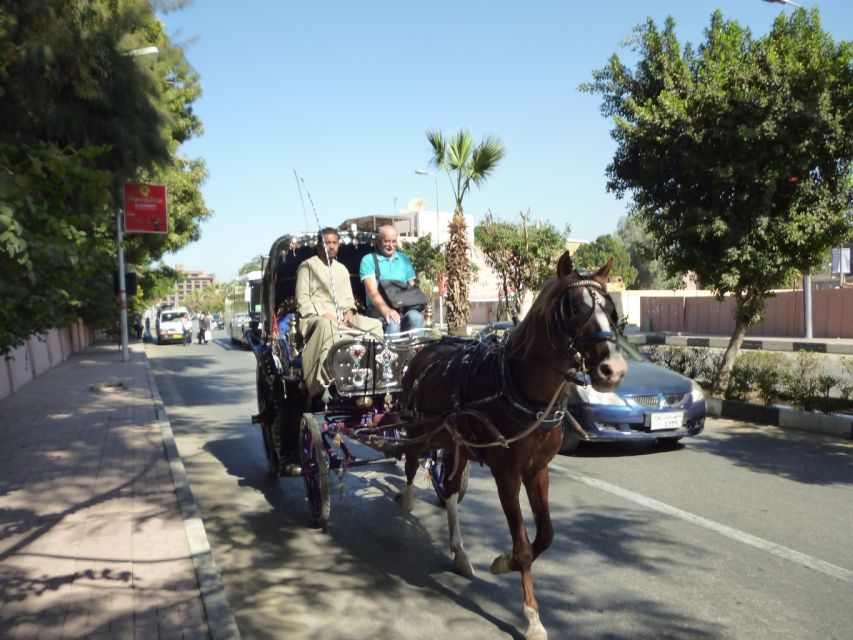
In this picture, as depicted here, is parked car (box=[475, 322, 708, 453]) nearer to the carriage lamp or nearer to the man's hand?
the man's hand

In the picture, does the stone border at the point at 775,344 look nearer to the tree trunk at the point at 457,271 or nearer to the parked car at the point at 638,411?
the tree trunk at the point at 457,271

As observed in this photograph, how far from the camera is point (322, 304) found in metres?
6.41

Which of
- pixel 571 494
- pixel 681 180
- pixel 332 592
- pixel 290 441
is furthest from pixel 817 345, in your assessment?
pixel 332 592

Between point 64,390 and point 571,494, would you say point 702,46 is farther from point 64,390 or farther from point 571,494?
point 64,390

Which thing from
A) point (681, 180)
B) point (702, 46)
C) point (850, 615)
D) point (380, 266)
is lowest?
point (850, 615)

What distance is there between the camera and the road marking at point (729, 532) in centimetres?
469

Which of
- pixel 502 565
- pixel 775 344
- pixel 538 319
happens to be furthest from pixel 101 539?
pixel 775 344

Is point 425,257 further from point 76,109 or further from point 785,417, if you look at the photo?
point 76,109

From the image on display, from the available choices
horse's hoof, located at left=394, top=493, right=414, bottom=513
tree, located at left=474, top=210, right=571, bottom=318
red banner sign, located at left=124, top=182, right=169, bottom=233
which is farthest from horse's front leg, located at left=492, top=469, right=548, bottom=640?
red banner sign, located at left=124, top=182, right=169, bottom=233

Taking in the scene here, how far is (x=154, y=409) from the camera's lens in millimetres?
12062

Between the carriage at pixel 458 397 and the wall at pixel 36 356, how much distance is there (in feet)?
16.7

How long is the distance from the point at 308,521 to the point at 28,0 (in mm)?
6124

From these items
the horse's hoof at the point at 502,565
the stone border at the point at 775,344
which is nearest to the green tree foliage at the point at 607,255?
the stone border at the point at 775,344

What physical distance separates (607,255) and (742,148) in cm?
5538
